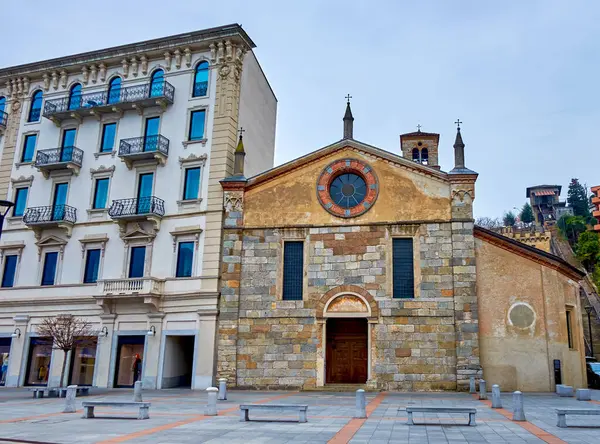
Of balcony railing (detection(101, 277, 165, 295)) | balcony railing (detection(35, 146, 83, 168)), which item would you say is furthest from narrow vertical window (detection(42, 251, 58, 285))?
balcony railing (detection(35, 146, 83, 168))

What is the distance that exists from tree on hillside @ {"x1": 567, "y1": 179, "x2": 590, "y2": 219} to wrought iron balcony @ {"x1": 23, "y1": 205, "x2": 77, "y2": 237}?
8185 centimetres

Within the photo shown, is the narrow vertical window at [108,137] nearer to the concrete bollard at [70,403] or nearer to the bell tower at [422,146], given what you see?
the concrete bollard at [70,403]

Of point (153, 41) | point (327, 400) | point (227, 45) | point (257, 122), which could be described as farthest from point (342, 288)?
point (153, 41)

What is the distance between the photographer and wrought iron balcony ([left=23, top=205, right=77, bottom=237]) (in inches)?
1224

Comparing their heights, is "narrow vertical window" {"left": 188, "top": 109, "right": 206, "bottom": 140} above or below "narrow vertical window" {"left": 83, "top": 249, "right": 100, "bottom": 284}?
above

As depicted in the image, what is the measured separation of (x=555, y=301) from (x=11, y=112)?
33.1m

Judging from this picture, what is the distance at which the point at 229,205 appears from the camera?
28.9 meters

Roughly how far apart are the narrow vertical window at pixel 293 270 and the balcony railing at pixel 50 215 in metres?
12.6

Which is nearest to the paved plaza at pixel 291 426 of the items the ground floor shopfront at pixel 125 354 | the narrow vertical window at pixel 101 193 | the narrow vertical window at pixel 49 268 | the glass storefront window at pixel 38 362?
the ground floor shopfront at pixel 125 354

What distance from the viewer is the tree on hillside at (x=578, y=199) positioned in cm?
9059

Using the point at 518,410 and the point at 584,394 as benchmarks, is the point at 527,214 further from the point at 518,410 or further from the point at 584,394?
the point at 518,410

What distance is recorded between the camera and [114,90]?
3306cm

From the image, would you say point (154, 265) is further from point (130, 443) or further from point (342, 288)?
point (130, 443)

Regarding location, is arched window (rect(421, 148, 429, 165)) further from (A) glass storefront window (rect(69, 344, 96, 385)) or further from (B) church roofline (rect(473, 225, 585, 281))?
(A) glass storefront window (rect(69, 344, 96, 385))
